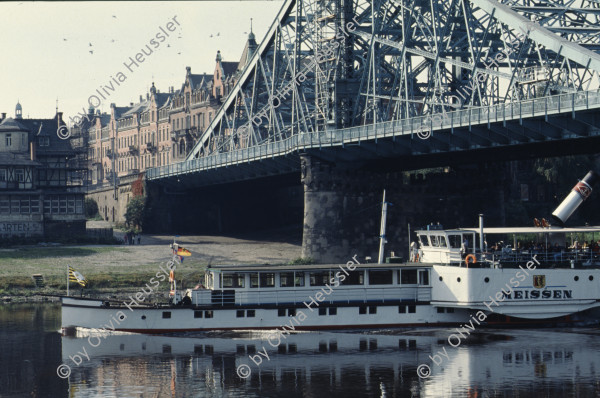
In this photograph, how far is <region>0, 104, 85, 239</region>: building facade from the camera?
11900 centimetres

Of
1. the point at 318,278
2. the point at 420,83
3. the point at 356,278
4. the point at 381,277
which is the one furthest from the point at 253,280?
the point at 420,83

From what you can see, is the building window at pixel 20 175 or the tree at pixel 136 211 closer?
the building window at pixel 20 175

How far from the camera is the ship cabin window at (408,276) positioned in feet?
198

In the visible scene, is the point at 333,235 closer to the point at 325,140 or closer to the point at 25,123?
the point at 325,140

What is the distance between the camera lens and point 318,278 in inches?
2383

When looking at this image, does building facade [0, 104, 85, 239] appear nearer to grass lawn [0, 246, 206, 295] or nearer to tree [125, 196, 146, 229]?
tree [125, 196, 146, 229]

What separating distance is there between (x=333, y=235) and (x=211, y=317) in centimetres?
3623

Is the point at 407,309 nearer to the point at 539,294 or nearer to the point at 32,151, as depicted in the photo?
the point at 539,294

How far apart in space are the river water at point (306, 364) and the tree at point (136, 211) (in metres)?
71.1

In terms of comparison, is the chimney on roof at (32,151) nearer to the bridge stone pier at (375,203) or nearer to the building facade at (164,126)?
the building facade at (164,126)

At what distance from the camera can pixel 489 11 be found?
277 feet

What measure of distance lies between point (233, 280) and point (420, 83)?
170 ft

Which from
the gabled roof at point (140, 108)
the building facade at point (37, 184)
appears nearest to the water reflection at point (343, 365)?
the building facade at point (37, 184)

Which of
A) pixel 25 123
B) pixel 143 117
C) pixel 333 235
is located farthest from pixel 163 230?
pixel 143 117
